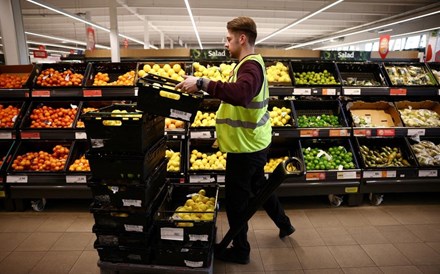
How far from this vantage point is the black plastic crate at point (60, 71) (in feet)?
12.6

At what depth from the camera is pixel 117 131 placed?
2.08 m

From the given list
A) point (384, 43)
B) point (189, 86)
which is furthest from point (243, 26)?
point (384, 43)

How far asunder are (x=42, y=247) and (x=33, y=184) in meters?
1.00

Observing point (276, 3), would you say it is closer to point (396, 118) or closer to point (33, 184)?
point (396, 118)

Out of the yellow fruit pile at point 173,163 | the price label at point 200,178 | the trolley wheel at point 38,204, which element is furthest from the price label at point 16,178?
the price label at point 200,178

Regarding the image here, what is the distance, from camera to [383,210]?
383 centimetres

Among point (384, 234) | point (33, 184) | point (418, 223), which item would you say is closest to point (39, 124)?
point (33, 184)

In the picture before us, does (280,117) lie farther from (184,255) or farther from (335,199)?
(184,255)

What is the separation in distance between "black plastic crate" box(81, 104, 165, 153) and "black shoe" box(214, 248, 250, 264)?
1288 millimetres

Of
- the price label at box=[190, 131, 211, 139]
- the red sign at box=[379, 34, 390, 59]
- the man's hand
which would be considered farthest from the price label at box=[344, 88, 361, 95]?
the red sign at box=[379, 34, 390, 59]

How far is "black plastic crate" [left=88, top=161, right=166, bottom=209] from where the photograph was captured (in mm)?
2172

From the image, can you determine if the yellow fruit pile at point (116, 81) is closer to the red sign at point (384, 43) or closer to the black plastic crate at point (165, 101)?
the black plastic crate at point (165, 101)

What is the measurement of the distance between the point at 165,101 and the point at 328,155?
269 cm

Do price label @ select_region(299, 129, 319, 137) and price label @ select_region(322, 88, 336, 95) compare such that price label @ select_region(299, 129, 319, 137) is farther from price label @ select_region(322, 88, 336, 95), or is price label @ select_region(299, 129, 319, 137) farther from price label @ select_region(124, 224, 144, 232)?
price label @ select_region(124, 224, 144, 232)
